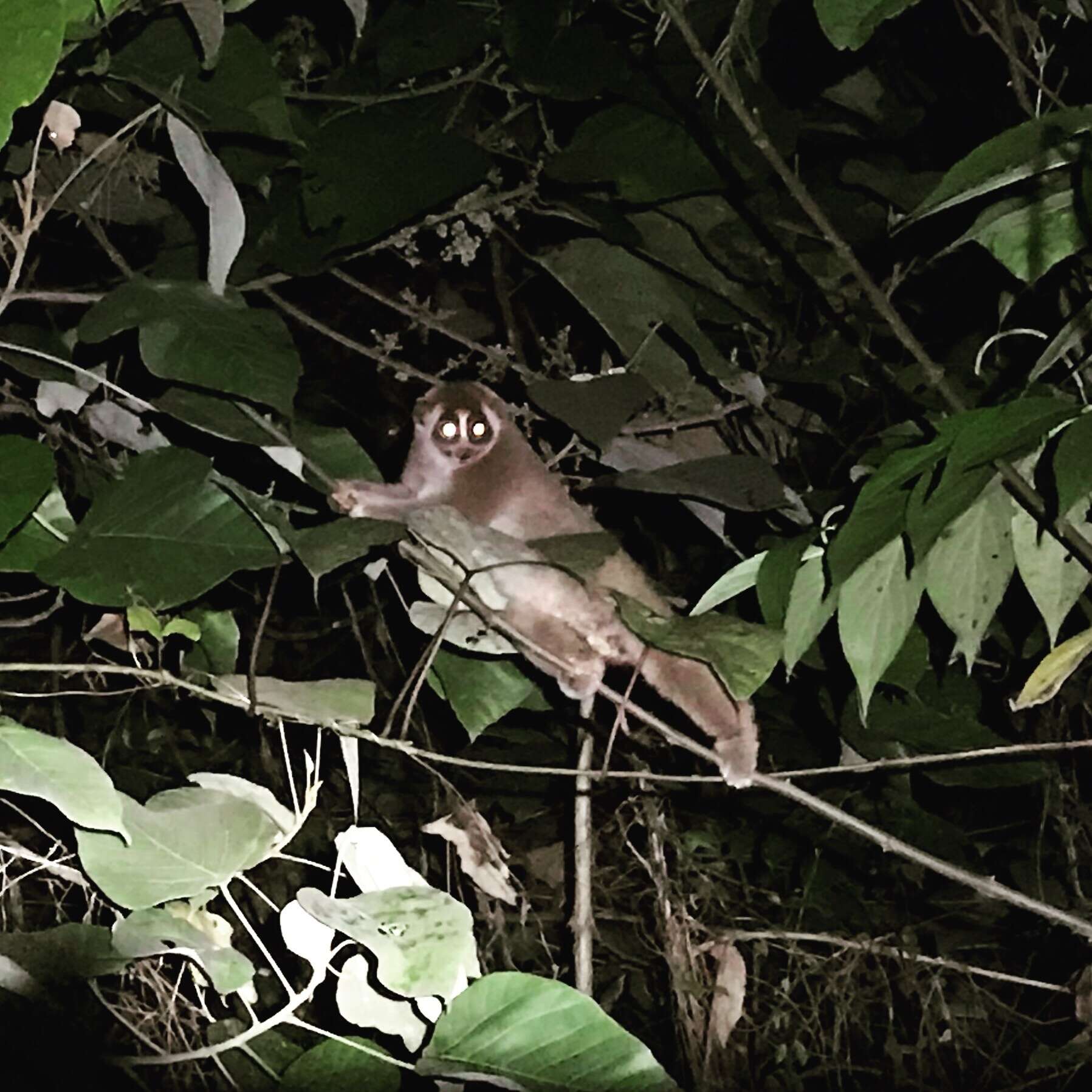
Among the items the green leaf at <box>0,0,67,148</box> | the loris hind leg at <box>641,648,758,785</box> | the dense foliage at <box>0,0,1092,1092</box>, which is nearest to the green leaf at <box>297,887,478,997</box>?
the dense foliage at <box>0,0,1092,1092</box>

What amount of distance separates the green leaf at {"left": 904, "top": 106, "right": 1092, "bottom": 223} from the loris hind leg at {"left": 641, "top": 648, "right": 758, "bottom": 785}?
107cm

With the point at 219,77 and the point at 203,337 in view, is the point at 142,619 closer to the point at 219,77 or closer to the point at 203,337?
the point at 203,337

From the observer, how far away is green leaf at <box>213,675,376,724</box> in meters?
1.33

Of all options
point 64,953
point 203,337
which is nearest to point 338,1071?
point 64,953

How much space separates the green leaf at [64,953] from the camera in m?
1.16

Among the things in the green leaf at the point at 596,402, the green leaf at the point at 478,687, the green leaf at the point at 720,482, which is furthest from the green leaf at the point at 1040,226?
the green leaf at the point at 478,687

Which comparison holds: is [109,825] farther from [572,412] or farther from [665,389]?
[665,389]

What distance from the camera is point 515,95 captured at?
2.22 metres

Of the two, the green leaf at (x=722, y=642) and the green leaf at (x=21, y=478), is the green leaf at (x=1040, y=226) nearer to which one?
the green leaf at (x=722, y=642)

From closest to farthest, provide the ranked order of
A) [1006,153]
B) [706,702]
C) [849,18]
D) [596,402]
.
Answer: [1006,153], [849,18], [596,402], [706,702]

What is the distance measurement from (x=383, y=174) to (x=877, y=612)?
880 mm

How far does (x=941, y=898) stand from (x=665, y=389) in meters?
1.40

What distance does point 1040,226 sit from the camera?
129cm

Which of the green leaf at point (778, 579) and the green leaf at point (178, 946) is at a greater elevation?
Answer: the green leaf at point (778, 579)
